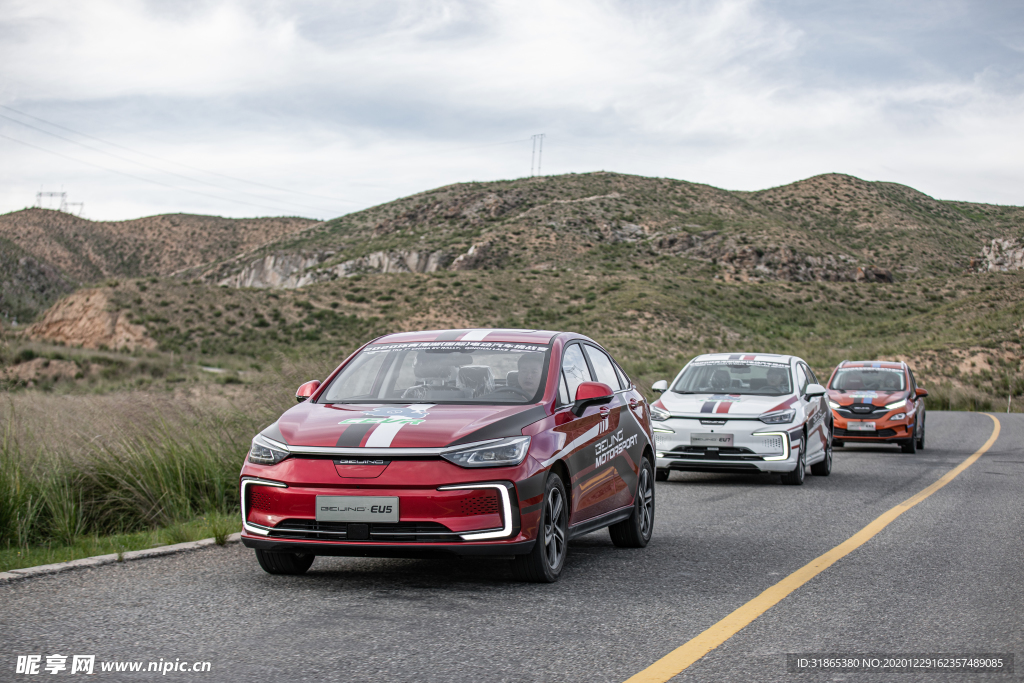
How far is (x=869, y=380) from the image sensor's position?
20.1 meters

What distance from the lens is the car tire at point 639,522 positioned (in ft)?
26.0

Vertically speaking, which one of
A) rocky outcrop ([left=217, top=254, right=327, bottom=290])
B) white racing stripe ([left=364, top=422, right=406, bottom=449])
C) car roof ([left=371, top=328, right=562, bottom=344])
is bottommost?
white racing stripe ([left=364, top=422, right=406, bottom=449])

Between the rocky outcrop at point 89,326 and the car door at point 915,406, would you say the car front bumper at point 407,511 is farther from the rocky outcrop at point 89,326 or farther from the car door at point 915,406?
the rocky outcrop at point 89,326

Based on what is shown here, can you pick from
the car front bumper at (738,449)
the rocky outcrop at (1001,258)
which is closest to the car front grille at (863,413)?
the car front bumper at (738,449)

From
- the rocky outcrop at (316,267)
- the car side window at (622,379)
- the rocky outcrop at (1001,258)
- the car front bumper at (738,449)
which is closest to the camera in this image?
the car side window at (622,379)

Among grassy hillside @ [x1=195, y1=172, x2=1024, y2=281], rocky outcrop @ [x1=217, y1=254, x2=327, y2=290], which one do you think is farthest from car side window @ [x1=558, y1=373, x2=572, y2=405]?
rocky outcrop @ [x1=217, y1=254, x2=327, y2=290]

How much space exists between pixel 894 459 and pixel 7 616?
14.8 metres

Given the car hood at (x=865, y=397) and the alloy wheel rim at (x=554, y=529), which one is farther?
the car hood at (x=865, y=397)

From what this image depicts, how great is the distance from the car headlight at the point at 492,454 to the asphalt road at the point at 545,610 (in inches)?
31.7

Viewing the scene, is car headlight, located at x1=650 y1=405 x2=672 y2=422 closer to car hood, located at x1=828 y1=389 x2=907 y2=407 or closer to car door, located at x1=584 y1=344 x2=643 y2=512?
car door, located at x1=584 y1=344 x2=643 y2=512

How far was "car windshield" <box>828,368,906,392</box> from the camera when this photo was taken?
763 inches

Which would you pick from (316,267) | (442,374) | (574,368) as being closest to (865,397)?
(574,368)

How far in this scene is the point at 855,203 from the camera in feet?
353

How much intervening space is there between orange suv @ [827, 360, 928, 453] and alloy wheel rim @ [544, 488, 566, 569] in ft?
41.4
